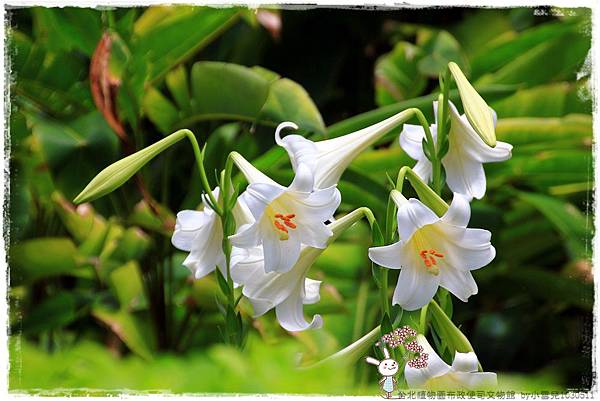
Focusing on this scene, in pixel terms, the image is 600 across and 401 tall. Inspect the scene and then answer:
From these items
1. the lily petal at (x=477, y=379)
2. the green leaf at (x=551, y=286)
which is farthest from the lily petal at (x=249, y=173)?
the green leaf at (x=551, y=286)

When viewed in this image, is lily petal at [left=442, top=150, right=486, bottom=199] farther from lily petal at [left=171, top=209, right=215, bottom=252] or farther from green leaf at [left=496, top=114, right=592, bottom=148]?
green leaf at [left=496, top=114, right=592, bottom=148]

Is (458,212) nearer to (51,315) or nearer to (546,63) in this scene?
(51,315)

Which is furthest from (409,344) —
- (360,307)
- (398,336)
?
(360,307)

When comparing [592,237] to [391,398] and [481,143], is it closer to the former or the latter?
[481,143]

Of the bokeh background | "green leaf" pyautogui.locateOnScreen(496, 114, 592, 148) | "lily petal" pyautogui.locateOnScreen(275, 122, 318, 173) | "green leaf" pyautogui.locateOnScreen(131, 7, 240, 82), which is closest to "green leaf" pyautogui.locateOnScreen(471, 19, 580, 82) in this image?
the bokeh background

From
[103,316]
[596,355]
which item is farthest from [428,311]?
[103,316]

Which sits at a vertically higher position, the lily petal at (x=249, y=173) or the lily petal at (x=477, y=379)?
the lily petal at (x=249, y=173)

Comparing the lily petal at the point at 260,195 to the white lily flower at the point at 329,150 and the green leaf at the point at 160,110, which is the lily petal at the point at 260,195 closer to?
the white lily flower at the point at 329,150
